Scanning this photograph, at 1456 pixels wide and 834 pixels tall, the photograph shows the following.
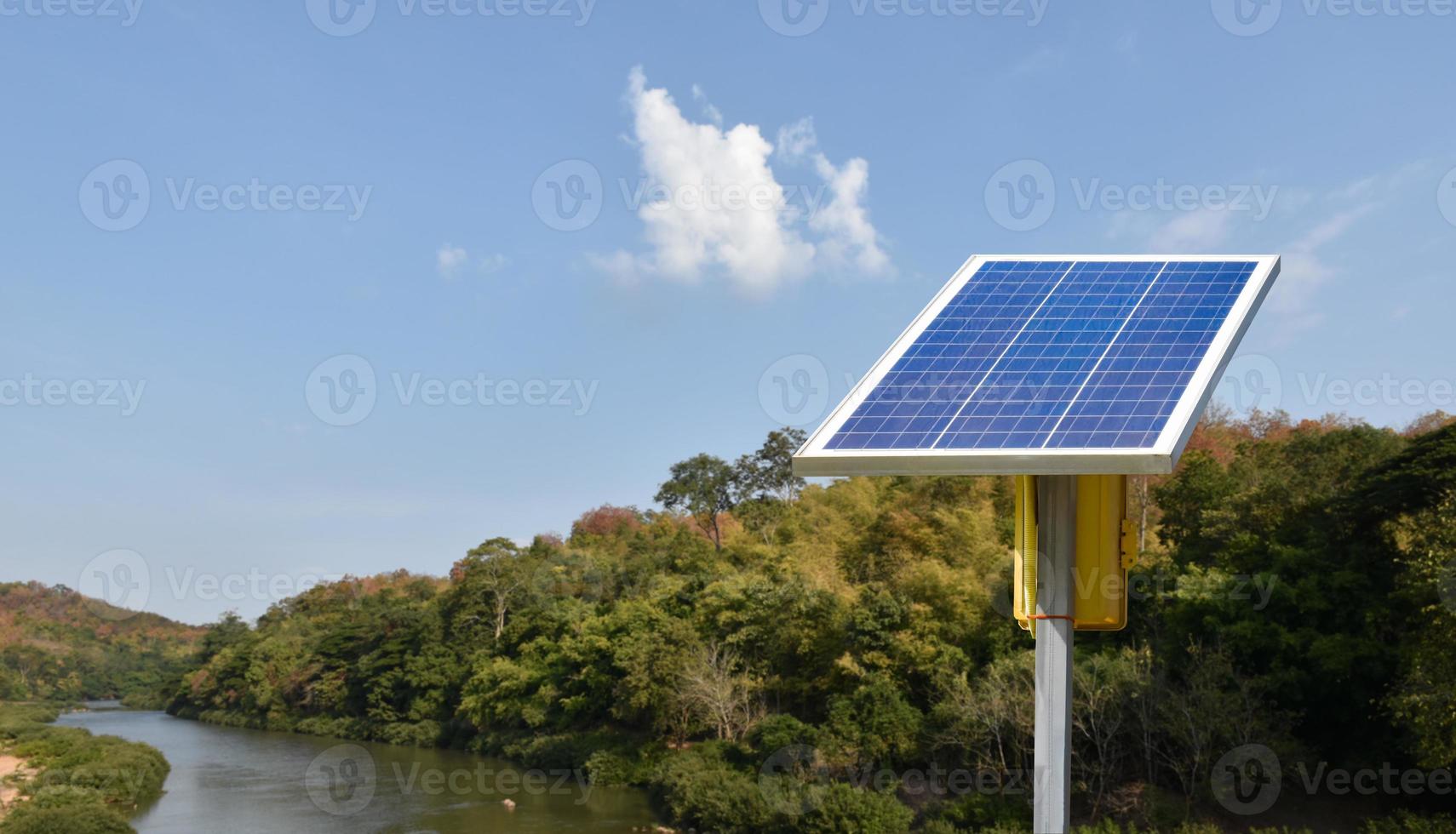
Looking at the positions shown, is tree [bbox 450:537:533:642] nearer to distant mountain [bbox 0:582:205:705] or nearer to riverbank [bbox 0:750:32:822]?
riverbank [bbox 0:750:32:822]

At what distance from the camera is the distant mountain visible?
255 ft

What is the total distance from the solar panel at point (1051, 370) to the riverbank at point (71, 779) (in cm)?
2124

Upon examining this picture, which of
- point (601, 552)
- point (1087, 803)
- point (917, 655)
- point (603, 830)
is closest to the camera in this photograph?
point (1087, 803)

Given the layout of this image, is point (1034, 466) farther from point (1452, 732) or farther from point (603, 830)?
point (603, 830)

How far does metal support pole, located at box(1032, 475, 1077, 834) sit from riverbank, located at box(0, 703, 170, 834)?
21.3 metres

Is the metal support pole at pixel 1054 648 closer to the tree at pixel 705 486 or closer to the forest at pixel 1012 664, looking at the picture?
the forest at pixel 1012 664

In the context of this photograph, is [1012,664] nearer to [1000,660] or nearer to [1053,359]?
[1000,660]

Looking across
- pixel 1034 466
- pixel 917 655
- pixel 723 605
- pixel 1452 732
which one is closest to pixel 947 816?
pixel 917 655

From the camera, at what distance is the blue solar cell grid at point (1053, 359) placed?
613 centimetres

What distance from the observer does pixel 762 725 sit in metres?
25.1

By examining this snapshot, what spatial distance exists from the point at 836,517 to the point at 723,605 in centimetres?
719

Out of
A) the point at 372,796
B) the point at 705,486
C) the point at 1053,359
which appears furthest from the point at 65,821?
the point at 705,486

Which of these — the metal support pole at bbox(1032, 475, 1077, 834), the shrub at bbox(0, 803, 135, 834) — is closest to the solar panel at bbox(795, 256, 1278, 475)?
the metal support pole at bbox(1032, 475, 1077, 834)

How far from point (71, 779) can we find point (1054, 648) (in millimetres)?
29621
